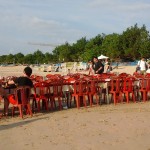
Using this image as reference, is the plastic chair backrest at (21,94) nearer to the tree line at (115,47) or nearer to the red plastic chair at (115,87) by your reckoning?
the red plastic chair at (115,87)

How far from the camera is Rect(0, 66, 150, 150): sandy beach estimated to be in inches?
235

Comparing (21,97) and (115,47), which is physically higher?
(115,47)

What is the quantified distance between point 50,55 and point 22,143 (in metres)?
110

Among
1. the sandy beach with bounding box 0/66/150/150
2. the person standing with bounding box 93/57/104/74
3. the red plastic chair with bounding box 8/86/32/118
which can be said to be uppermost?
the person standing with bounding box 93/57/104/74

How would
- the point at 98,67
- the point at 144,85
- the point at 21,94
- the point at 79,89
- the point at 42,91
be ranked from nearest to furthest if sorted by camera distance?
the point at 21,94 → the point at 42,91 → the point at 79,89 → the point at 144,85 → the point at 98,67

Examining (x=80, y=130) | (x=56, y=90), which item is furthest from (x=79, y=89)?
(x=80, y=130)

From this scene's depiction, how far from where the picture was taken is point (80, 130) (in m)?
7.07

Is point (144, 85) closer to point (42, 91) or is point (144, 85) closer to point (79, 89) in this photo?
point (79, 89)

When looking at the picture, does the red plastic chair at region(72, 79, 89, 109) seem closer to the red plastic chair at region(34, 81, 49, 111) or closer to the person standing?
the red plastic chair at region(34, 81, 49, 111)

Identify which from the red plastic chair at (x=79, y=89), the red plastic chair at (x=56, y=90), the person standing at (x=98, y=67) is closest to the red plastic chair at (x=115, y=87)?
the red plastic chair at (x=79, y=89)

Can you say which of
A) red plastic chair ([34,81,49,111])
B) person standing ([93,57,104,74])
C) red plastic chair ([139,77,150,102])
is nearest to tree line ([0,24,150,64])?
person standing ([93,57,104,74])

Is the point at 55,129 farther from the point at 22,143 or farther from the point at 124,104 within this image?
the point at 124,104

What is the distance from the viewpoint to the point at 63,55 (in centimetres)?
9956

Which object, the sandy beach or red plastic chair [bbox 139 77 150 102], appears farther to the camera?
red plastic chair [bbox 139 77 150 102]
